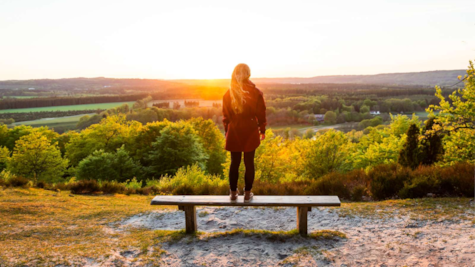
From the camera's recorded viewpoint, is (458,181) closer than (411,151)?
Yes

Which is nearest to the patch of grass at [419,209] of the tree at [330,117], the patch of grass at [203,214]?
the patch of grass at [203,214]

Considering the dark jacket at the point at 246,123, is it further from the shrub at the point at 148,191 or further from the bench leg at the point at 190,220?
the shrub at the point at 148,191

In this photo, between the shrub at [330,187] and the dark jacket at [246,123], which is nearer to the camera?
the dark jacket at [246,123]

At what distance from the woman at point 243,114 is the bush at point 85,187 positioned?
10414 mm

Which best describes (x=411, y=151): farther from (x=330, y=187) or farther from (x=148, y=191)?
(x=148, y=191)

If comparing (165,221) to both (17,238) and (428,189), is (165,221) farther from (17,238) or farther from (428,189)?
(428,189)

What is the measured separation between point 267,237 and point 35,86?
22560cm

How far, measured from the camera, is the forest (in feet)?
34.4

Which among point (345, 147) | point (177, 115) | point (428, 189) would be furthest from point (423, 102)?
point (428, 189)

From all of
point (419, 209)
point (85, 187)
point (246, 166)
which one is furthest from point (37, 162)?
point (419, 209)

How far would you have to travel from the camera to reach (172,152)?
37.7m

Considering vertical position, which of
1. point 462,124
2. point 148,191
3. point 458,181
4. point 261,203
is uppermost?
point 462,124

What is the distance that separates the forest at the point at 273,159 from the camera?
10484mm

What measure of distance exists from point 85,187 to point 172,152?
23.6 metres
